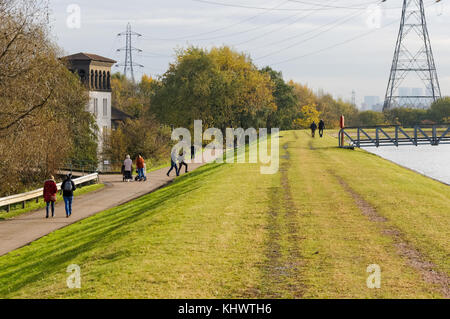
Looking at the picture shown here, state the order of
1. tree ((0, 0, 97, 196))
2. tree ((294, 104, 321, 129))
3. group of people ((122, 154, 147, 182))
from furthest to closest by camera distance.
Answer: tree ((294, 104, 321, 129)), group of people ((122, 154, 147, 182)), tree ((0, 0, 97, 196))

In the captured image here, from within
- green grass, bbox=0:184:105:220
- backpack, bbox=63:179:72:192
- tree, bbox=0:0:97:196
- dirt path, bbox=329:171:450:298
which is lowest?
green grass, bbox=0:184:105:220

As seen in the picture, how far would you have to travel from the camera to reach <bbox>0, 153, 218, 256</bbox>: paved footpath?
20.2 metres

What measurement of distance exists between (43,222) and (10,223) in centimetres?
132

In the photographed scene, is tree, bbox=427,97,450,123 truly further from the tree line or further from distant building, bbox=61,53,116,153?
distant building, bbox=61,53,116,153

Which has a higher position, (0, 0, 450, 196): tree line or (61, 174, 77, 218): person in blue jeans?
(0, 0, 450, 196): tree line

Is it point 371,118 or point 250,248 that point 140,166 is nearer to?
point 250,248

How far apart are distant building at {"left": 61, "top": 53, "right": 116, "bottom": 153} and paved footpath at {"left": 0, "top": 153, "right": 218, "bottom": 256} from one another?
42.3 metres

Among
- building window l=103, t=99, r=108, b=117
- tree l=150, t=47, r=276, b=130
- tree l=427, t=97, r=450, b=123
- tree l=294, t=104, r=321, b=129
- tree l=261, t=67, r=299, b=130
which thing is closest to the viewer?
tree l=150, t=47, r=276, b=130

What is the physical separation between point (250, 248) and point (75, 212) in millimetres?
14703

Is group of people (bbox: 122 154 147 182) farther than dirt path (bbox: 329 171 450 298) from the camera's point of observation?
Yes

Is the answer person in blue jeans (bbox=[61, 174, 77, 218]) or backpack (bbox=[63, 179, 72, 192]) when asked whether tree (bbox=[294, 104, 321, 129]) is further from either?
backpack (bbox=[63, 179, 72, 192])

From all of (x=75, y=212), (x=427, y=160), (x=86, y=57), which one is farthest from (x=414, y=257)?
(x=86, y=57)

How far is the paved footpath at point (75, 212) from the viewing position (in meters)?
20.2

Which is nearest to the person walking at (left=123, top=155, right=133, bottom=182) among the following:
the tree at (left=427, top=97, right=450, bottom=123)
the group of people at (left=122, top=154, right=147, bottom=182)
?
the group of people at (left=122, top=154, right=147, bottom=182)
